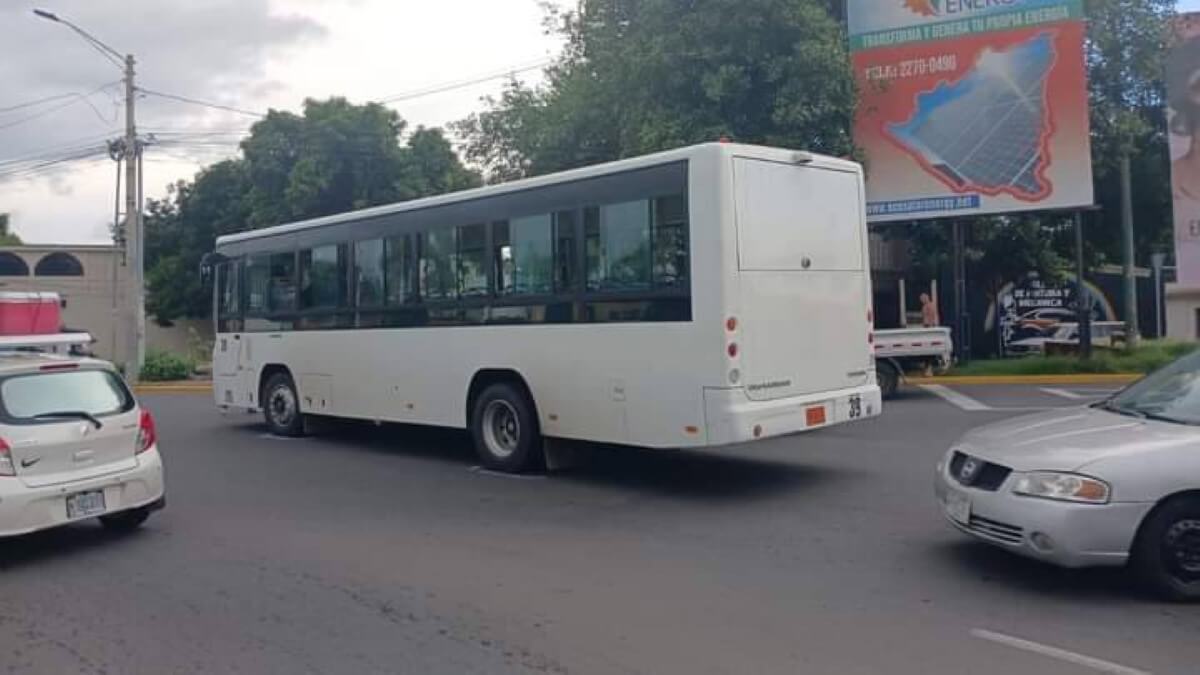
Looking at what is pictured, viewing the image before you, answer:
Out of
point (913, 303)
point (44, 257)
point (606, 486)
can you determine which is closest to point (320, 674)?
Answer: point (606, 486)

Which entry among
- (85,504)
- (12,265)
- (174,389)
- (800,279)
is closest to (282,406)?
(85,504)

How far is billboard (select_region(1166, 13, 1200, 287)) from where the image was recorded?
72.1 feet

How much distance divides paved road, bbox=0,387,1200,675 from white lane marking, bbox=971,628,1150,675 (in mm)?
32

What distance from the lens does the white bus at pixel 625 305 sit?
904cm

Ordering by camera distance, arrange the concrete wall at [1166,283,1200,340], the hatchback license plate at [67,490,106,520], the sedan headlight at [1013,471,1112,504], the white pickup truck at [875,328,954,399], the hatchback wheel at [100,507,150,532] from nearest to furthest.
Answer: the sedan headlight at [1013,471,1112,504], the hatchback license plate at [67,490,106,520], the hatchback wheel at [100,507,150,532], the white pickup truck at [875,328,954,399], the concrete wall at [1166,283,1200,340]

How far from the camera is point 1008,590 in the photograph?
20.7ft

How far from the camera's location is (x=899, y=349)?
1772 centimetres

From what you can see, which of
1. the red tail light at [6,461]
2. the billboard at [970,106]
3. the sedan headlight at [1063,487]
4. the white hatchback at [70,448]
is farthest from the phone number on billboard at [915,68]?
the red tail light at [6,461]

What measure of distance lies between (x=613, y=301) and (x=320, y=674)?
207 inches

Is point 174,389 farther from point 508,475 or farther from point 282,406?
point 508,475

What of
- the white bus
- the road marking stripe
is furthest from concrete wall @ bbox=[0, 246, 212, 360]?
the white bus

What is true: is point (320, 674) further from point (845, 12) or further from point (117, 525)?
point (845, 12)

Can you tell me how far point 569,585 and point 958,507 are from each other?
253cm

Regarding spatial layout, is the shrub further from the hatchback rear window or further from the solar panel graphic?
the hatchback rear window
